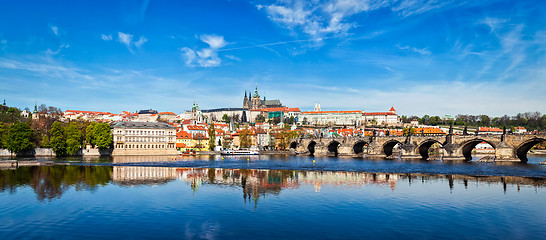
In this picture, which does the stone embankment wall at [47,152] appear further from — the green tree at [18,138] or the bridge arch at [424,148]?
the bridge arch at [424,148]

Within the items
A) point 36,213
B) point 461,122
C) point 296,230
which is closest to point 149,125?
point 36,213

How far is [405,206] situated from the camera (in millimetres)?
21469

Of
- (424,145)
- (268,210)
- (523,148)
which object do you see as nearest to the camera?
(268,210)

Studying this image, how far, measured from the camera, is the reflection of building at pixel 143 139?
86494 millimetres

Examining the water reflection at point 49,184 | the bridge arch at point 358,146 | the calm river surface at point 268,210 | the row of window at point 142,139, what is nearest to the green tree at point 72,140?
the row of window at point 142,139

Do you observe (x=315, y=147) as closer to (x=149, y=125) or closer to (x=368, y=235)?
(x=149, y=125)

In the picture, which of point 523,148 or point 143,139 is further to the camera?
point 143,139

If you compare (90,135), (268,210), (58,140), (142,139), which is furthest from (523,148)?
(58,140)

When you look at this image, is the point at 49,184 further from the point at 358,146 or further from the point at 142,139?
the point at 358,146

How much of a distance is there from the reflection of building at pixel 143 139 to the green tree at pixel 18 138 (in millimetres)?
16648

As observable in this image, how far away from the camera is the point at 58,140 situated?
7350 centimetres

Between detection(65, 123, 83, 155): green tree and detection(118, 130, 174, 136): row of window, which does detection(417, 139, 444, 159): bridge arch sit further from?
detection(65, 123, 83, 155): green tree

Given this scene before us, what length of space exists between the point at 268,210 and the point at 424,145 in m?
61.7

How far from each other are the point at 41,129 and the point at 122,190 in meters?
70.0
